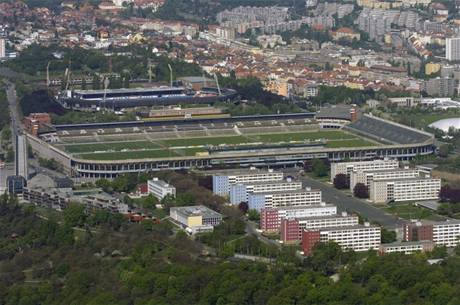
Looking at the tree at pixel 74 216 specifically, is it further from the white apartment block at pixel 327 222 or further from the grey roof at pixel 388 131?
the grey roof at pixel 388 131

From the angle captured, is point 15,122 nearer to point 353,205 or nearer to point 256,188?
point 256,188

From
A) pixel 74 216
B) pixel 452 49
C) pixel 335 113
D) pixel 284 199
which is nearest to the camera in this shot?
pixel 74 216

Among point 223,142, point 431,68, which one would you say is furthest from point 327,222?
point 431,68

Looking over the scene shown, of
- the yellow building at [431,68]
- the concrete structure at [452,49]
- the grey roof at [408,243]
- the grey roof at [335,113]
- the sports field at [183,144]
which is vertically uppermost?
the concrete structure at [452,49]

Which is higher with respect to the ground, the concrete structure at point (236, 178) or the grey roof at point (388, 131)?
the grey roof at point (388, 131)

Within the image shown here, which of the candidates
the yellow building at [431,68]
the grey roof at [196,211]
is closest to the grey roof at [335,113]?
the yellow building at [431,68]

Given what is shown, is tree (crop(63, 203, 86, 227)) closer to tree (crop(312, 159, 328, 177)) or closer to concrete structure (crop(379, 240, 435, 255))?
concrete structure (crop(379, 240, 435, 255))
